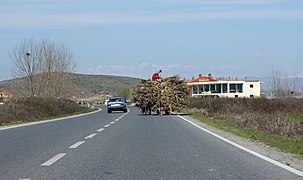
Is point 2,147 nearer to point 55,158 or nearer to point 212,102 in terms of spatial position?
point 55,158

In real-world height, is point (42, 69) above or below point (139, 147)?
above

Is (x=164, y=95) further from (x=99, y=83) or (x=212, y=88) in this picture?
(x=99, y=83)

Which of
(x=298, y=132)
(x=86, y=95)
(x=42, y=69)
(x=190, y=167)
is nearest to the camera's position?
(x=190, y=167)

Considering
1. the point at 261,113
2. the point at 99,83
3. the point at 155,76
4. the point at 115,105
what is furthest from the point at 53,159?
the point at 99,83

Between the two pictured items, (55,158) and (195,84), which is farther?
(195,84)

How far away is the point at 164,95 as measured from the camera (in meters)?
37.3

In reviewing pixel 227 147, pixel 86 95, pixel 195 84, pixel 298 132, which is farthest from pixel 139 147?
pixel 86 95

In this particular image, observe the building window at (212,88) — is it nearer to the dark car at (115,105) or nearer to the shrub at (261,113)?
the shrub at (261,113)

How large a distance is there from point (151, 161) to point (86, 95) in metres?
141

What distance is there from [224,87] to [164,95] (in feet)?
227

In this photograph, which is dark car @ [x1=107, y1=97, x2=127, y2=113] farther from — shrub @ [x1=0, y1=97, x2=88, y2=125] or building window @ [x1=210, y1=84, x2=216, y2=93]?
building window @ [x1=210, y1=84, x2=216, y2=93]

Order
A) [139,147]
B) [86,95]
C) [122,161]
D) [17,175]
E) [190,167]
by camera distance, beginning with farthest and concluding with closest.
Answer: [86,95] → [139,147] → [122,161] → [190,167] → [17,175]

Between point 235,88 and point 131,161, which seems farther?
point 235,88

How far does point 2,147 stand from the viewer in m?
12.7
